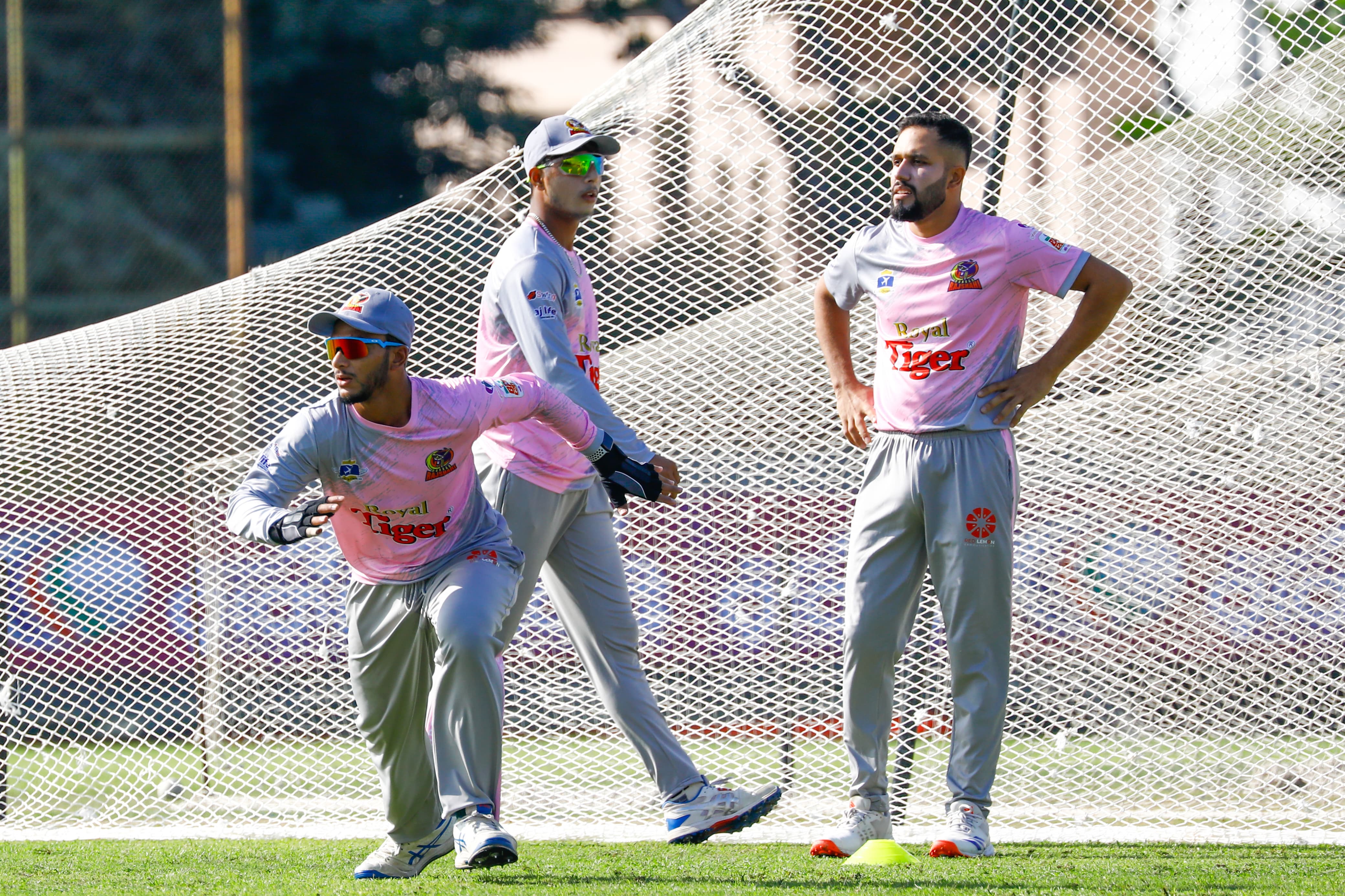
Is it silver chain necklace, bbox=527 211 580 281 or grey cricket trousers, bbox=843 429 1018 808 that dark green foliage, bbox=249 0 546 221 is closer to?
silver chain necklace, bbox=527 211 580 281

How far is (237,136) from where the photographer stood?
10195mm

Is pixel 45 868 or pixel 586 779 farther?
pixel 586 779

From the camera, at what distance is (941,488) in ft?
13.5

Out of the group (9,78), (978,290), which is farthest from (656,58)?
(9,78)

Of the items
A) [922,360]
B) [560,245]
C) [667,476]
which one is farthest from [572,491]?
[922,360]

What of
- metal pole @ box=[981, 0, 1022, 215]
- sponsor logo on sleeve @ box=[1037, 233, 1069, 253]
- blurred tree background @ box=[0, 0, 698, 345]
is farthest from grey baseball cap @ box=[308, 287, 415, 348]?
blurred tree background @ box=[0, 0, 698, 345]

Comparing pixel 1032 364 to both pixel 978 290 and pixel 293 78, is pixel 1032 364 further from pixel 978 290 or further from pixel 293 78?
pixel 293 78

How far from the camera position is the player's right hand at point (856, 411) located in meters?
4.47

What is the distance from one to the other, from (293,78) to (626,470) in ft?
54.5

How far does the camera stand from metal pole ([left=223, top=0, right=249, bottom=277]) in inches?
381

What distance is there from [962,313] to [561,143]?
1.26m

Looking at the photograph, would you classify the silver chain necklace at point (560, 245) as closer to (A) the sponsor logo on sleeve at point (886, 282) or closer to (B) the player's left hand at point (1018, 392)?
(A) the sponsor logo on sleeve at point (886, 282)

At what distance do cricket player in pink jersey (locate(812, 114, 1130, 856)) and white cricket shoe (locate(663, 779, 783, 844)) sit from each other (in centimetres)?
21

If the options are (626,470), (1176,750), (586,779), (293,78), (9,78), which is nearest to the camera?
(626,470)
